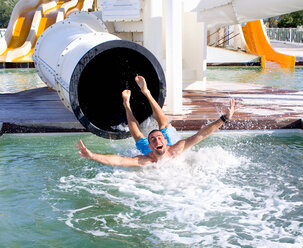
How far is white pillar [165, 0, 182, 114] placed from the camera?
6.72 m

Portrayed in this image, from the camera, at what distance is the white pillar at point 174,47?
22.1 feet

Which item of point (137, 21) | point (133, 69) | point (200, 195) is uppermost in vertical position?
point (137, 21)

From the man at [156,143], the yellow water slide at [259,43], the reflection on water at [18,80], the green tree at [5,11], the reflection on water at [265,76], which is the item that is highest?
the green tree at [5,11]

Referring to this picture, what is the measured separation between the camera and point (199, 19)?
8.34 meters

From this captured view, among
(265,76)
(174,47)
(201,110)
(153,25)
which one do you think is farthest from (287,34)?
(174,47)

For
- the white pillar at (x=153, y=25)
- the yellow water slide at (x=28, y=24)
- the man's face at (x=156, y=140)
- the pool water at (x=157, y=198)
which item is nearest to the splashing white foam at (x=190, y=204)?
the pool water at (x=157, y=198)

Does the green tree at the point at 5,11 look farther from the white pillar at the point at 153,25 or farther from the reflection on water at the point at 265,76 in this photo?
the white pillar at the point at 153,25

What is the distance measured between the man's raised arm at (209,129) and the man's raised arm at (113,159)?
47cm

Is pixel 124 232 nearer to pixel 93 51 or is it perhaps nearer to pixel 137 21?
pixel 93 51

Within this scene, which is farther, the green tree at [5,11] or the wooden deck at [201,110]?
the green tree at [5,11]

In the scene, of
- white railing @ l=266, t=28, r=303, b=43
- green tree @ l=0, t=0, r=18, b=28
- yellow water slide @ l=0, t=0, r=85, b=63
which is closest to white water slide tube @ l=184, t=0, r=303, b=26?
yellow water slide @ l=0, t=0, r=85, b=63

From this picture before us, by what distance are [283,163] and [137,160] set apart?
1.82m

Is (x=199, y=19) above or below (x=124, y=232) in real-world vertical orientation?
above

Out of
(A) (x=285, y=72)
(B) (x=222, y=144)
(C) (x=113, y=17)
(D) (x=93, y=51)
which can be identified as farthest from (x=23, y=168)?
(A) (x=285, y=72)
